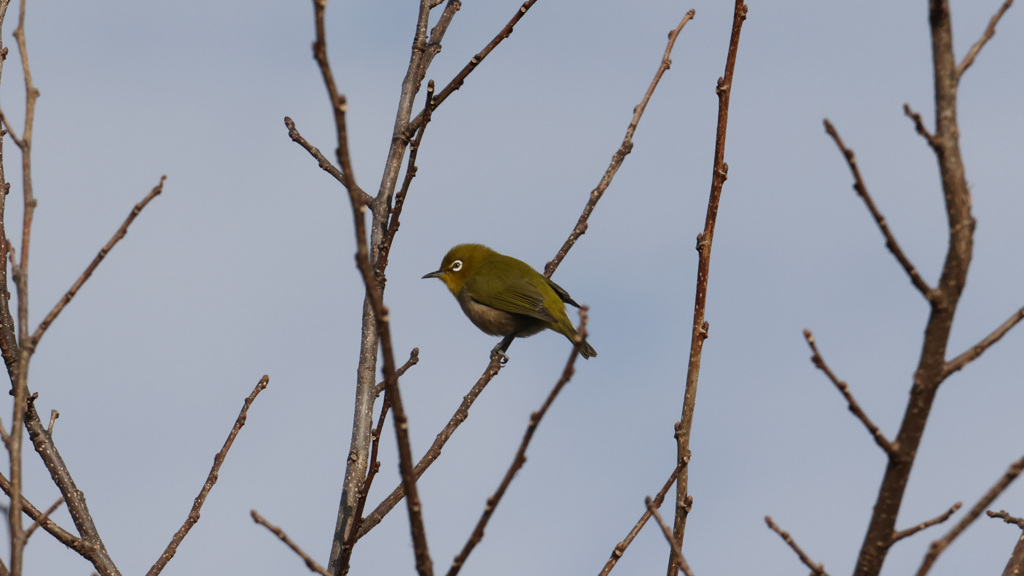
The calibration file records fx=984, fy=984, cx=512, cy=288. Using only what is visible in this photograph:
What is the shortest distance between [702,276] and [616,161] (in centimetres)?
260

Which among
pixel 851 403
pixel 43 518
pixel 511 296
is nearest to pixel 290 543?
pixel 43 518

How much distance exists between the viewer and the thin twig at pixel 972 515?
92.2 inches

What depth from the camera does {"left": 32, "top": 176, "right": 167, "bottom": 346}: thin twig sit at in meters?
3.07

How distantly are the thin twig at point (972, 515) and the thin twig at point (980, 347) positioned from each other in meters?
0.27

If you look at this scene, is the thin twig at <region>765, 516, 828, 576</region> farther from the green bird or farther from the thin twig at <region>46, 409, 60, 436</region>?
the green bird

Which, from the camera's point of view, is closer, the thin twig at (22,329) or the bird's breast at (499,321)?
the thin twig at (22,329)

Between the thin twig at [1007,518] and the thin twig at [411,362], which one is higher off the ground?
the thin twig at [411,362]

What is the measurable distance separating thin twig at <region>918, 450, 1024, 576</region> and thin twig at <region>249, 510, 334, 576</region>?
1.73m

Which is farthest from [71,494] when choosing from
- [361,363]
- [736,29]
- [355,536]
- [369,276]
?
[736,29]

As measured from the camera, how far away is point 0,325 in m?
4.94

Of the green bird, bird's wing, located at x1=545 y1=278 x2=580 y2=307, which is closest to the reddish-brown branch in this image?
the green bird

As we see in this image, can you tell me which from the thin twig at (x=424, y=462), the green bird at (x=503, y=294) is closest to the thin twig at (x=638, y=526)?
the thin twig at (x=424, y=462)

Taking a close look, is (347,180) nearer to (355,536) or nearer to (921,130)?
(921,130)

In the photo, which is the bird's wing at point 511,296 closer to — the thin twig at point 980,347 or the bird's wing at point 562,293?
the bird's wing at point 562,293
